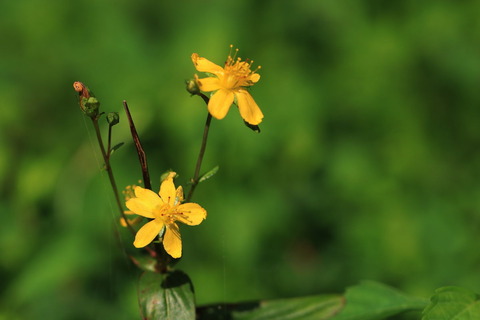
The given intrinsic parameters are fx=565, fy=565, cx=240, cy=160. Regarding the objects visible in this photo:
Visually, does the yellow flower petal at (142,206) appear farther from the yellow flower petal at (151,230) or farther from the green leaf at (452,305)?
the green leaf at (452,305)

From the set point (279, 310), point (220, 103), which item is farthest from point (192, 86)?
point (279, 310)

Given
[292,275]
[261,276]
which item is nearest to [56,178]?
[261,276]

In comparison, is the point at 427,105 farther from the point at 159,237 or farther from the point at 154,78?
the point at 159,237

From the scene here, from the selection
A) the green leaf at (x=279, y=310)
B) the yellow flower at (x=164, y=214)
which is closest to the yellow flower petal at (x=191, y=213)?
the yellow flower at (x=164, y=214)

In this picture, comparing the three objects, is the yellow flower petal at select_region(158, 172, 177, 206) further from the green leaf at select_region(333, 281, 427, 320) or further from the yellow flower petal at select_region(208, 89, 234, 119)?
the green leaf at select_region(333, 281, 427, 320)

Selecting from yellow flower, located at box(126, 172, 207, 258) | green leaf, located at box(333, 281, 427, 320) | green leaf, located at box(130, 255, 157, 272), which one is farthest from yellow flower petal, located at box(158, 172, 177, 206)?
green leaf, located at box(333, 281, 427, 320)
